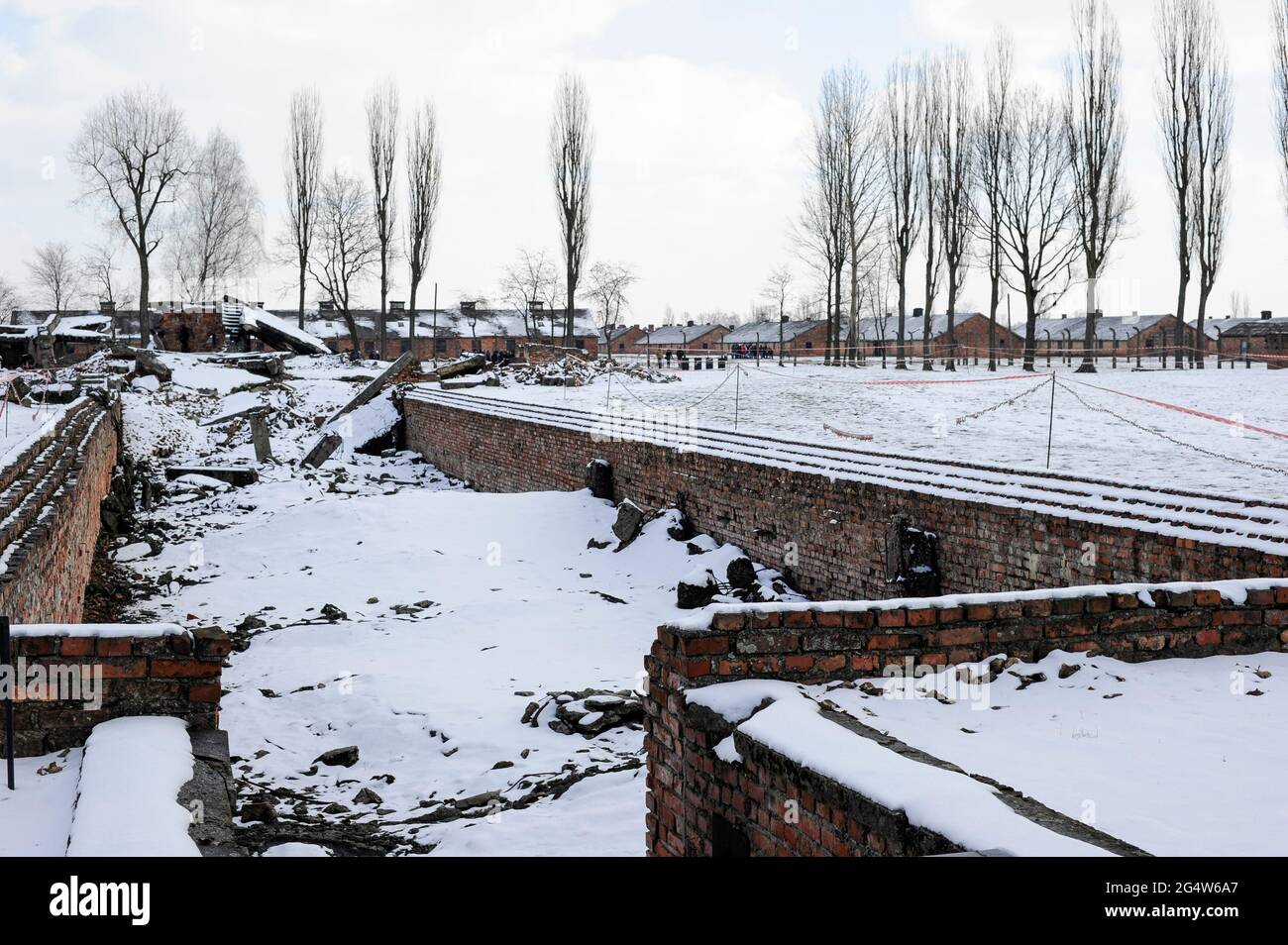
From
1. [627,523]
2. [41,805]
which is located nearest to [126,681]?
[41,805]

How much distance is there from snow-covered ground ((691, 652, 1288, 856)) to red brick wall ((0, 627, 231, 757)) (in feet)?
7.48

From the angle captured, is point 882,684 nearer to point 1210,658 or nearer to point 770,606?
point 770,606

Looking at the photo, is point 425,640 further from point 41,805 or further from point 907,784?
point 907,784

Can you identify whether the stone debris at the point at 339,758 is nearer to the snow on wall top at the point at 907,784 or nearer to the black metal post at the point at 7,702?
the black metal post at the point at 7,702

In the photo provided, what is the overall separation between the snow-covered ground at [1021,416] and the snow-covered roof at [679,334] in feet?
201

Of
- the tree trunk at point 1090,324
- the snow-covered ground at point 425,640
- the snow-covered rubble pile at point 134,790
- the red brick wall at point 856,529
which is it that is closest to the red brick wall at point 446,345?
the tree trunk at point 1090,324

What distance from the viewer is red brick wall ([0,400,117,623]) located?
275 inches

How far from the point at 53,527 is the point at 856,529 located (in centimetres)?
731

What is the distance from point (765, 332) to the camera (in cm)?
9269

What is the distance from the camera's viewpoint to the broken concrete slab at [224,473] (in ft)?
65.7

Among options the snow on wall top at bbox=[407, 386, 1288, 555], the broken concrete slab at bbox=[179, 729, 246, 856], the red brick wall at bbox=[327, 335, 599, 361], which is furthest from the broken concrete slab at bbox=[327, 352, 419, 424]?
the red brick wall at bbox=[327, 335, 599, 361]

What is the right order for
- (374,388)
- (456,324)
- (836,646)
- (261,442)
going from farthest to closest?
(456,324)
(374,388)
(261,442)
(836,646)

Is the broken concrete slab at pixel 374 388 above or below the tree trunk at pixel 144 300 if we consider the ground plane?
below
